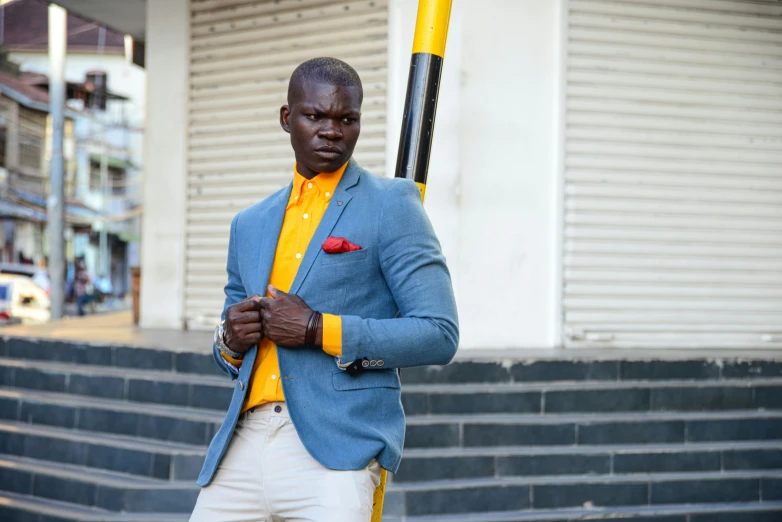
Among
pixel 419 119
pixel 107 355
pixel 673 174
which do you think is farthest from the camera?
pixel 673 174

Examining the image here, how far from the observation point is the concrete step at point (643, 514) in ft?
18.4

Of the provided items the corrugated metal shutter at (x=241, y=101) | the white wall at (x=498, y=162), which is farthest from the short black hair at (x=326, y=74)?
the corrugated metal shutter at (x=241, y=101)

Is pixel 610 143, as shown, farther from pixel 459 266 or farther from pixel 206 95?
pixel 206 95

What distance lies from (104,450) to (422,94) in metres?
4.62

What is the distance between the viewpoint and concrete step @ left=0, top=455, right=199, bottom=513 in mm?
5684

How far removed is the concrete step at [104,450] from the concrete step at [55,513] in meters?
0.31

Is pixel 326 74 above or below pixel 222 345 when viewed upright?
above

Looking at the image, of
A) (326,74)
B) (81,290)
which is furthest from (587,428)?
(81,290)

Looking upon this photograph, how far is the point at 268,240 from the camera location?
2.34m

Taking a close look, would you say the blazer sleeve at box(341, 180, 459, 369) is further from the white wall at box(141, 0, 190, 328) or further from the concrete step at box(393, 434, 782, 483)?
the white wall at box(141, 0, 190, 328)

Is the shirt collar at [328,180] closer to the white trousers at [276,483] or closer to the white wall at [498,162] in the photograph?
the white trousers at [276,483]

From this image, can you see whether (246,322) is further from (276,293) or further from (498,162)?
(498,162)

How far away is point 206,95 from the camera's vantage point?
9.12 m

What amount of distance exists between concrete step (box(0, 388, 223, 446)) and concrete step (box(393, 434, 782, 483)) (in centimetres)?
146
